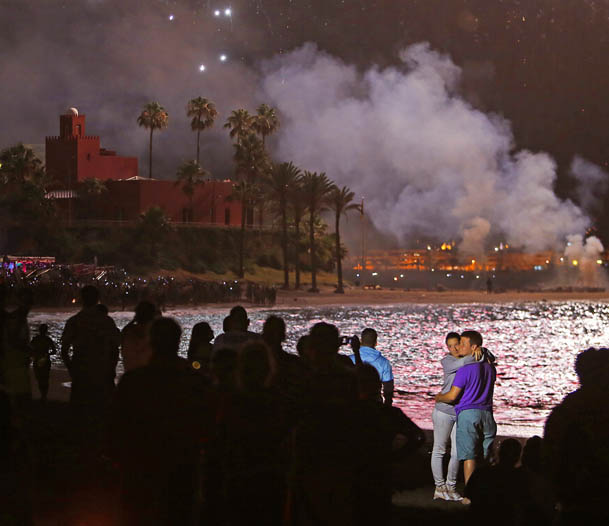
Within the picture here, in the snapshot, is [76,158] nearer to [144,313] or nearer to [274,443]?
[144,313]

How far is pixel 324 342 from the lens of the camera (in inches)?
172

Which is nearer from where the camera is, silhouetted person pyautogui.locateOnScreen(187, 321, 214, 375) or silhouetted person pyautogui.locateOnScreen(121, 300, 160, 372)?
silhouetted person pyautogui.locateOnScreen(187, 321, 214, 375)

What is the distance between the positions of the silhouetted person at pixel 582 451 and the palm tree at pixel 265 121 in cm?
7858

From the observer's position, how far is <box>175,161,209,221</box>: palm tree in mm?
70688

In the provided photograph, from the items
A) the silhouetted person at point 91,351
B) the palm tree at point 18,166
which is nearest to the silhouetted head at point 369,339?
the silhouetted person at point 91,351

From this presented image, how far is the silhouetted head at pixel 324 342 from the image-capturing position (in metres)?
4.35

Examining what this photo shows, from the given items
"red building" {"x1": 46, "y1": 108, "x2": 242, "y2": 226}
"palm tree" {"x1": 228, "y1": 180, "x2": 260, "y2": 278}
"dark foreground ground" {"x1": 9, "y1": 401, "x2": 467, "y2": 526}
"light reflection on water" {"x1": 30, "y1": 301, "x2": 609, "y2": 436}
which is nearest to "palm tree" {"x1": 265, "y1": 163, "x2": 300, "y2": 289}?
"palm tree" {"x1": 228, "y1": 180, "x2": 260, "y2": 278}

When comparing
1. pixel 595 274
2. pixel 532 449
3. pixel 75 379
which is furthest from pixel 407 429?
pixel 595 274

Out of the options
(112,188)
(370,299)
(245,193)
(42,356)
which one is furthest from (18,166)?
(42,356)

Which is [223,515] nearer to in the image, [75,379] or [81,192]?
[75,379]

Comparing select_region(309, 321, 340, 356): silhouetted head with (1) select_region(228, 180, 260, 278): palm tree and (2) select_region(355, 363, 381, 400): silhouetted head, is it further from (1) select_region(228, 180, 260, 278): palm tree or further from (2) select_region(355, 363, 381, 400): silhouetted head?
(1) select_region(228, 180, 260, 278): palm tree

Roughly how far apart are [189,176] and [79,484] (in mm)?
64934

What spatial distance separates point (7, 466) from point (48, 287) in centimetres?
3158

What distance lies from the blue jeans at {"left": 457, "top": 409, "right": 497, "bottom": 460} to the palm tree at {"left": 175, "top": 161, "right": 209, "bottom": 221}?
6477cm
